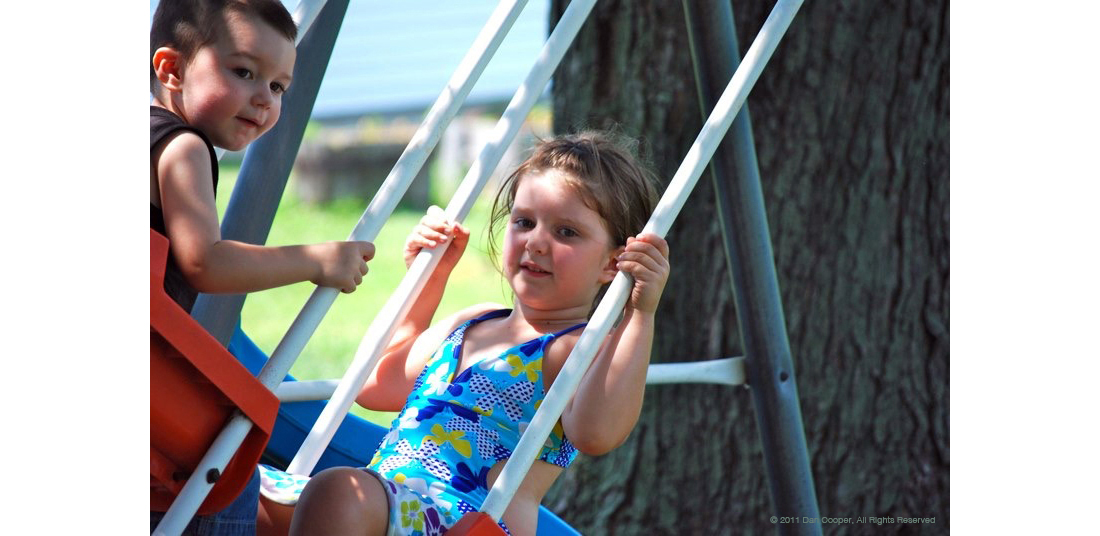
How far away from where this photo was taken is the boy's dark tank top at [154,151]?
1.10 m

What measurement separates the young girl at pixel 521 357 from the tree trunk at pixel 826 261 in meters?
0.81

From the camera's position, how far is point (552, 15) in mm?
2496

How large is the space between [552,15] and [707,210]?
0.52 m

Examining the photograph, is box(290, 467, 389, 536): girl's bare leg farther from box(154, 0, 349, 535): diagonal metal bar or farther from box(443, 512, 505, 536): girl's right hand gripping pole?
box(154, 0, 349, 535): diagonal metal bar

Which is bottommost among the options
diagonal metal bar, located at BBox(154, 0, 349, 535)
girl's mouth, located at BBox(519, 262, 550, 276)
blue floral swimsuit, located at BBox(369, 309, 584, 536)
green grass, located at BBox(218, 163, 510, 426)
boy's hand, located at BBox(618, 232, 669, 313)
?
blue floral swimsuit, located at BBox(369, 309, 584, 536)

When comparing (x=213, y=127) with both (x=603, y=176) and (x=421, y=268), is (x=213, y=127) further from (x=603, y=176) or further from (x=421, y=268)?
(x=603, y=176)

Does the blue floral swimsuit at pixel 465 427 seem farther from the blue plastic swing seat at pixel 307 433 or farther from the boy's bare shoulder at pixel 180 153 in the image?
the boy's bare shoulder at pixel 180 153

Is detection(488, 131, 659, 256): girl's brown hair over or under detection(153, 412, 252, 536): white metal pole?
A: over

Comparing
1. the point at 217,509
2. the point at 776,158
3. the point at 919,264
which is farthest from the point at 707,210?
the point at 217,509

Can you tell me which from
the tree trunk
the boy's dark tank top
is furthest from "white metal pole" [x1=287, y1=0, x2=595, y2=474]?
the tree trunk

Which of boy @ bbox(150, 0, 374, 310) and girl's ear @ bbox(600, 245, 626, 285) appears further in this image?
girl's ear @ bbox(600, 245, 626, 285)

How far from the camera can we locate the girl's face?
1.42 meters

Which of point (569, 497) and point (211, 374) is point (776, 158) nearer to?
point (569, 497)
